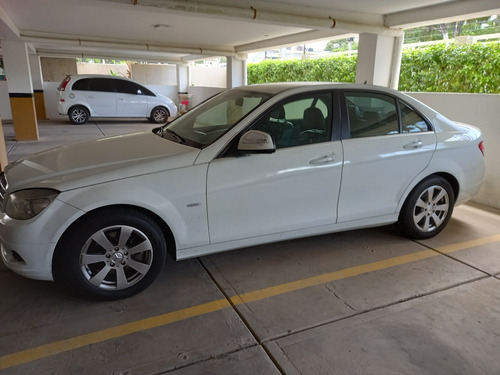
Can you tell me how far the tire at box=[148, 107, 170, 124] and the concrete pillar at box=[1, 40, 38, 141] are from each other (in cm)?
499

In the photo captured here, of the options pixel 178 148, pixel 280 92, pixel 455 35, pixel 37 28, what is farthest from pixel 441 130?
pixel 37 28

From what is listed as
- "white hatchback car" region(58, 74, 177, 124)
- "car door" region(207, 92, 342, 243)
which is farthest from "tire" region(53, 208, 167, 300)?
"white hatchback car" region(58, 74, 177, 124)

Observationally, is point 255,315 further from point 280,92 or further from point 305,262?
point 280,92

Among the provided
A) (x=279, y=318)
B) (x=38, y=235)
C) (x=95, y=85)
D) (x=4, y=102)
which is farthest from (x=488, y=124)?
(x=4, y=102)

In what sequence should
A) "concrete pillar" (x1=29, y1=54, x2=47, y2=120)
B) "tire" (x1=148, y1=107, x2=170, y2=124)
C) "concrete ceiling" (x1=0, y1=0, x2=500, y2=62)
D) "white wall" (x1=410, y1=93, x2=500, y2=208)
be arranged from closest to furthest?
1. "white wall" (x1=410, y1=93, x2=500, y2=208)
2. "concrete ceiling" (x1=0, y1=0, x2=500, y2=62)
3. "tire" (x1=148, y1=107, x2=170, y2=124)
4. "concrete pillar" (x1=29, y1=54, x2=47, y2=120)

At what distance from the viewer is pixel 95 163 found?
2801 mm

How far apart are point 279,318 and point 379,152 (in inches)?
70.3

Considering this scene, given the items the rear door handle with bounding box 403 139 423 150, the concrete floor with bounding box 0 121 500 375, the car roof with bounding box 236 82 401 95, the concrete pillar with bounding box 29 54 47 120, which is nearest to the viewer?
the concrete floor with bounding box 0 121 500 375

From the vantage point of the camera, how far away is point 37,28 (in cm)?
973

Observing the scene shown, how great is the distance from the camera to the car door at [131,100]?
13798mm

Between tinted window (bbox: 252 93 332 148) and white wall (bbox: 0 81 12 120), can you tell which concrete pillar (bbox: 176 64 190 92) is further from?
tinted window (bbox: 252 93 332 148)

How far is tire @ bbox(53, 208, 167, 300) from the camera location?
101 inches

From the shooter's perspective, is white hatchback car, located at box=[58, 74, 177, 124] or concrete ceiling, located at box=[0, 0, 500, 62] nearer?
concrete ceiling, located at box=[0, 0, 500, 62]

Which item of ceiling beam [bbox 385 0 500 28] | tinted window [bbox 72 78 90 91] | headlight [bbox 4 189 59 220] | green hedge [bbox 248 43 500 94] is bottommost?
headlight [bbox 4 189 59 220]
